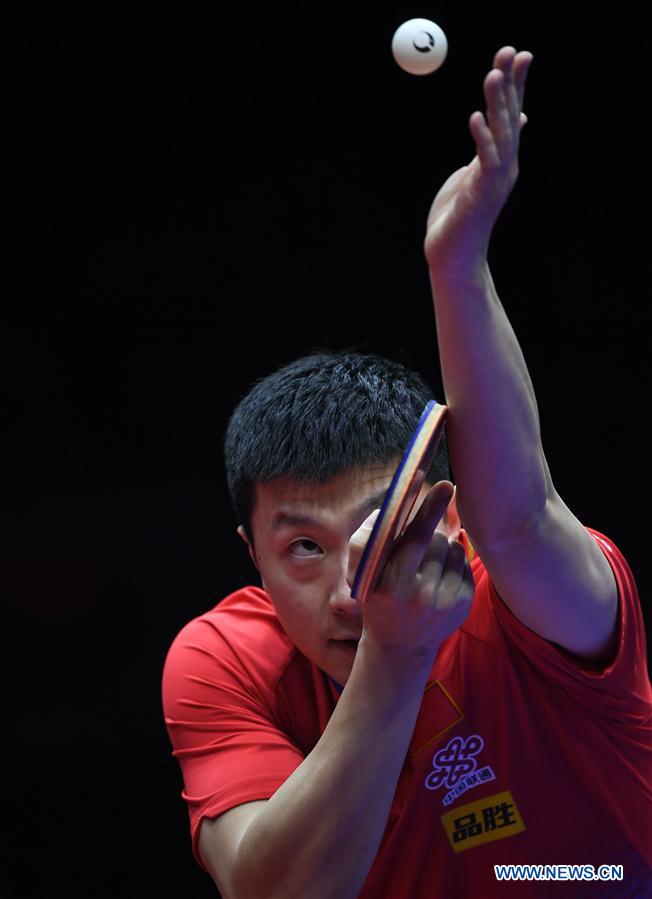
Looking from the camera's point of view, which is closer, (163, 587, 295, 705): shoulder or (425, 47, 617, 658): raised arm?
(425, 47, 617, 658): raised arm

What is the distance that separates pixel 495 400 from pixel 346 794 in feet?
1.76

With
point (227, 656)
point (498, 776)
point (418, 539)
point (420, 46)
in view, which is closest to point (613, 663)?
point (498, 776)

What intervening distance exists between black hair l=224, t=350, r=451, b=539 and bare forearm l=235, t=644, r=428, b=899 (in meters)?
0.39

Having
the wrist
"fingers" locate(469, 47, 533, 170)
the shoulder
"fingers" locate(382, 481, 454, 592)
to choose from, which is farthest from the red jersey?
"fingers" locate(469, 47, 533, 170)

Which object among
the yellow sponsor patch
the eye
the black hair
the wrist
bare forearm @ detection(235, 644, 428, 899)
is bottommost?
the yellow sponsor patch

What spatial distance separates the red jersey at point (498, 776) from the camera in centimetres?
175

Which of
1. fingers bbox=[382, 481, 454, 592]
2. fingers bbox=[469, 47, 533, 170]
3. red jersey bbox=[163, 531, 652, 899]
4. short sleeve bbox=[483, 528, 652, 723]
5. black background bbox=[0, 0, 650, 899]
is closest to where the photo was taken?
fingers bbox=[469, 47, 533, 170]

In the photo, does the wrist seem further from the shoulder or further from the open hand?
the shoulder

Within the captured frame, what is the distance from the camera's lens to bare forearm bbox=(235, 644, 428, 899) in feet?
4.79

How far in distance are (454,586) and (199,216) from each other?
2.24m

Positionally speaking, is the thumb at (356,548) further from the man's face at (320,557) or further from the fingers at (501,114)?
the fingers at (501,114)

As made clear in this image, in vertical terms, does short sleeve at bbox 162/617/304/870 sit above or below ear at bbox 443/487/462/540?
below

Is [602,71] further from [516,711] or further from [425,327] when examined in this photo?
[516,711]

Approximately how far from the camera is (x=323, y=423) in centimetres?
183
